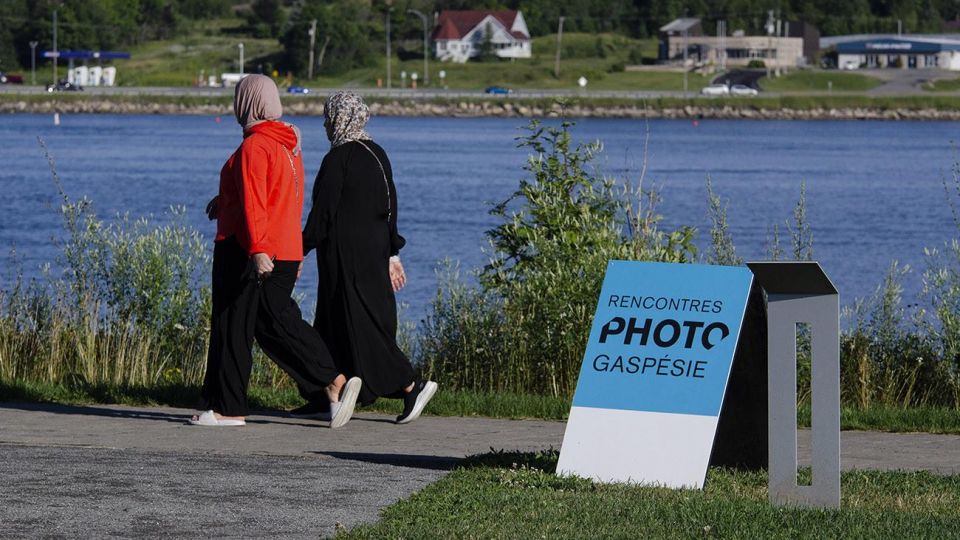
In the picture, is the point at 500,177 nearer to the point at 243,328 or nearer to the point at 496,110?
the point at 243,328

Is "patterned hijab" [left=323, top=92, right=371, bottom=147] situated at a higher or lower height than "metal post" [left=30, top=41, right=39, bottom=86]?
lower

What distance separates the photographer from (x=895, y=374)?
12.0 metres

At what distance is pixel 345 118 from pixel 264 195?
0.72 m

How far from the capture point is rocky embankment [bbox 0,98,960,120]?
106 meters

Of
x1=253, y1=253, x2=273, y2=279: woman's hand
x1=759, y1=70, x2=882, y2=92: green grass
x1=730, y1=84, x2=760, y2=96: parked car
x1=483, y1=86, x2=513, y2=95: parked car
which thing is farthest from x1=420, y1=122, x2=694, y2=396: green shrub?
x1=759, y1=70, x2=882, y2=92: green grass

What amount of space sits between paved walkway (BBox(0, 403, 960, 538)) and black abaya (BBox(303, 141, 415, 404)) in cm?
35

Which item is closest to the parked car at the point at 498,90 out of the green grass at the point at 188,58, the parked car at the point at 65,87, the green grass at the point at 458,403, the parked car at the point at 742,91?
the parked car at the point at 742,91

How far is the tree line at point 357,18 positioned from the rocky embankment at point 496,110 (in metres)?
20.3

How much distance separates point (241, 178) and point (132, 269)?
4.46 metres

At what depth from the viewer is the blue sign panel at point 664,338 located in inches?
278

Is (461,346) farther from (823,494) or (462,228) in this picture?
(462,228)

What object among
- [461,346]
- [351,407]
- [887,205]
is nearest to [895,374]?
[461,346]

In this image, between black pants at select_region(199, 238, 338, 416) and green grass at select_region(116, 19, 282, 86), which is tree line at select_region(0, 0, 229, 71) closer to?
green grass at select_region(116, 19, 282, 86)

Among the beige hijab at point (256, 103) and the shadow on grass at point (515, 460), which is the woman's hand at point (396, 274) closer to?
the beige hijab at point (256, 103)
